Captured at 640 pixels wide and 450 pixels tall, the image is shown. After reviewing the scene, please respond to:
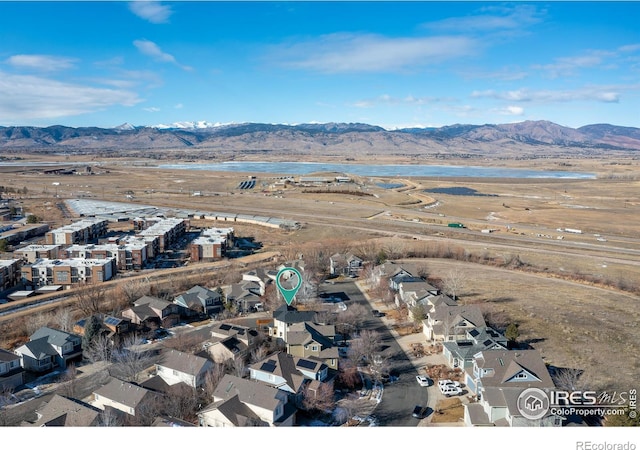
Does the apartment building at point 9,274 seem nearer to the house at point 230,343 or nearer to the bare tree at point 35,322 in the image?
the bare tree at point 35,322

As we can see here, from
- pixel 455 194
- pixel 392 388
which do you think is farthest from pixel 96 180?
pixel 392 388

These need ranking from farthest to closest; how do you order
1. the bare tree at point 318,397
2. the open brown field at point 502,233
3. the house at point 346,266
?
the house at point 346,266 < the open brown field at point 502,233 < the bare tree at point 318,397

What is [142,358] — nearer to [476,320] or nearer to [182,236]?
[476,320]

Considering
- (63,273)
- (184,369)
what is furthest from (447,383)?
(63,273)

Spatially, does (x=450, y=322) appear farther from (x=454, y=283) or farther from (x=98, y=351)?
(x=98, y=351)

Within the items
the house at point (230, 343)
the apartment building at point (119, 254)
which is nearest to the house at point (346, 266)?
the apartment building at point (119, 254)

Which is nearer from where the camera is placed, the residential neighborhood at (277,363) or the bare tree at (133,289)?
the residential neighborhood at (277,363)
